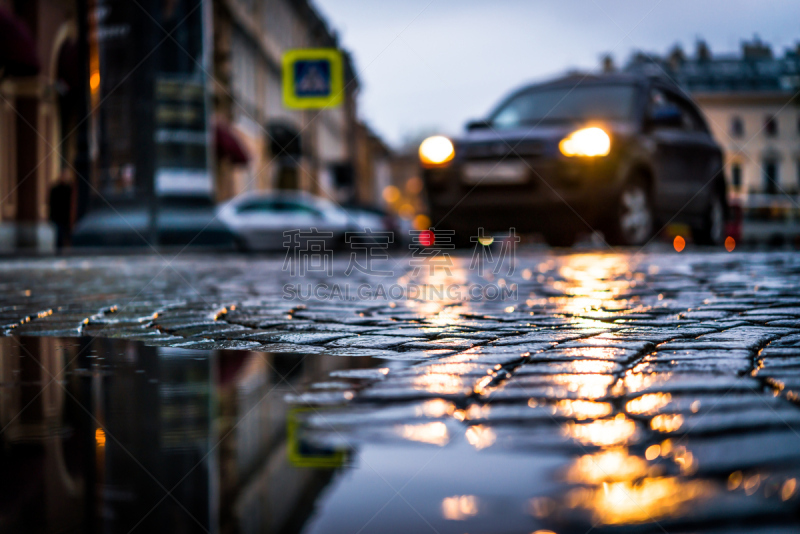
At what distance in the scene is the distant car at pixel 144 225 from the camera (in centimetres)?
1367

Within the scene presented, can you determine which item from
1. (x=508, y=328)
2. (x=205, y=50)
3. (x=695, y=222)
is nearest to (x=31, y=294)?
(x=508, y=328)

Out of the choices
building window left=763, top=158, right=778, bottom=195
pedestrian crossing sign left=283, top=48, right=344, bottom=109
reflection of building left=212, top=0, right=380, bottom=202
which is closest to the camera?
pedestrian crossing sign left=283, top=48, right=344, bottom=109

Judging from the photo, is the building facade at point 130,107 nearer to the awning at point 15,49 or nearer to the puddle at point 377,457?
the awning at point 15,49

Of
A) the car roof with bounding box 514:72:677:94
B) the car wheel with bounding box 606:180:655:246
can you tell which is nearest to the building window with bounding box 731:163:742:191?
the car roof with bounding box 514:72:677:94

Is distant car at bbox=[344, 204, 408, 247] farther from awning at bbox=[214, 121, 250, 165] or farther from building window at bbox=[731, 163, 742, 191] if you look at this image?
building window at bbox=[731, 163, 742, 191]

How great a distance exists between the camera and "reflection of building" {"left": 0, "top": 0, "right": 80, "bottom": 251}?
19.6m

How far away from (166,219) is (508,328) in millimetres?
10636

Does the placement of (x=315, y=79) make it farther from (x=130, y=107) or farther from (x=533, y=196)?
(x=533, y=196)

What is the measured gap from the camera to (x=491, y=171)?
935cm

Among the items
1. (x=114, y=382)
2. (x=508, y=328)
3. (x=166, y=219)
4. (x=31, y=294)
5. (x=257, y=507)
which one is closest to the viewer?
(x=257, y=507)

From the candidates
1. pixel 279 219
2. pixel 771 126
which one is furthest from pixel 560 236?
pixel 771 126

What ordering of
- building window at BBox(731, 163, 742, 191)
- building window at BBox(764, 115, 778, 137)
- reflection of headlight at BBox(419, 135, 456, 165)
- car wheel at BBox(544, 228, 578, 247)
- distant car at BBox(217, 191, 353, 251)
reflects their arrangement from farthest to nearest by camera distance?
building window at BBox(731, 163, 742, 191)
building window at BBox(764, 115, 778, 137)
distant car at BBox(217, 191, 353, 251)
car wheel at BBox(544, 228, 578, 247)
reflection of headlight at BBox(419, 135, 456, 165)

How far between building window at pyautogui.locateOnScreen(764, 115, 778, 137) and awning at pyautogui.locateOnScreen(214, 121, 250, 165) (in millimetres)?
52109

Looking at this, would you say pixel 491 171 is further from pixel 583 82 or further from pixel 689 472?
pixel 689 472
